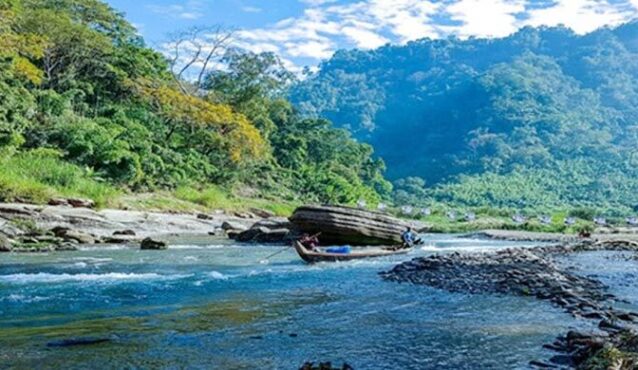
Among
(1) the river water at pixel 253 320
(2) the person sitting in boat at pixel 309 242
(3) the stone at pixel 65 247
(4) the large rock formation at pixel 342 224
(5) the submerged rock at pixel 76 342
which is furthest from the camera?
(4) the large rock formation at pixel 342 224

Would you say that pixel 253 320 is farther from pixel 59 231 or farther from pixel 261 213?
pixel 261 213

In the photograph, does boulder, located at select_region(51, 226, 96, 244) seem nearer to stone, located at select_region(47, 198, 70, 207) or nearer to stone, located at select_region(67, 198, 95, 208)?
stone, located at select_region(47, 198, 70, 207)

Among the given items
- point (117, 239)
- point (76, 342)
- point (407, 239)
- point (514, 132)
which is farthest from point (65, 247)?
point (514, 132)

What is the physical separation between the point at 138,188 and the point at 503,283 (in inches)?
1263

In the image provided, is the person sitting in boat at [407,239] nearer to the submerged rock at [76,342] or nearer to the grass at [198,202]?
the grass at [198,202]

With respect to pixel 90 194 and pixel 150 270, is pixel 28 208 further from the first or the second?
pixel 150 270

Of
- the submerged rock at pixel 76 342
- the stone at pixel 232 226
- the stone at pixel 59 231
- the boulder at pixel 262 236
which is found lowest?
the submerged rock at pixel 76 342

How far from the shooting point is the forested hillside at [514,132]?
11125cm

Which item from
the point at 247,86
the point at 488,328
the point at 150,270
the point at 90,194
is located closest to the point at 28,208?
the point at 90,194

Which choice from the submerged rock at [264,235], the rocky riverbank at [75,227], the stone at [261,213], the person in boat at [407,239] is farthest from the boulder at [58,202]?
the stone at [261,213]

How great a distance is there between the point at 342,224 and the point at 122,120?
26767mm

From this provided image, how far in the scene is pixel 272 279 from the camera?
62.3ft

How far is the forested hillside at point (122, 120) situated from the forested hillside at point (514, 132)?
4283 cm

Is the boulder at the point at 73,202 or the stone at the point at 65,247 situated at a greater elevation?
the boulder at the point at 73,202
